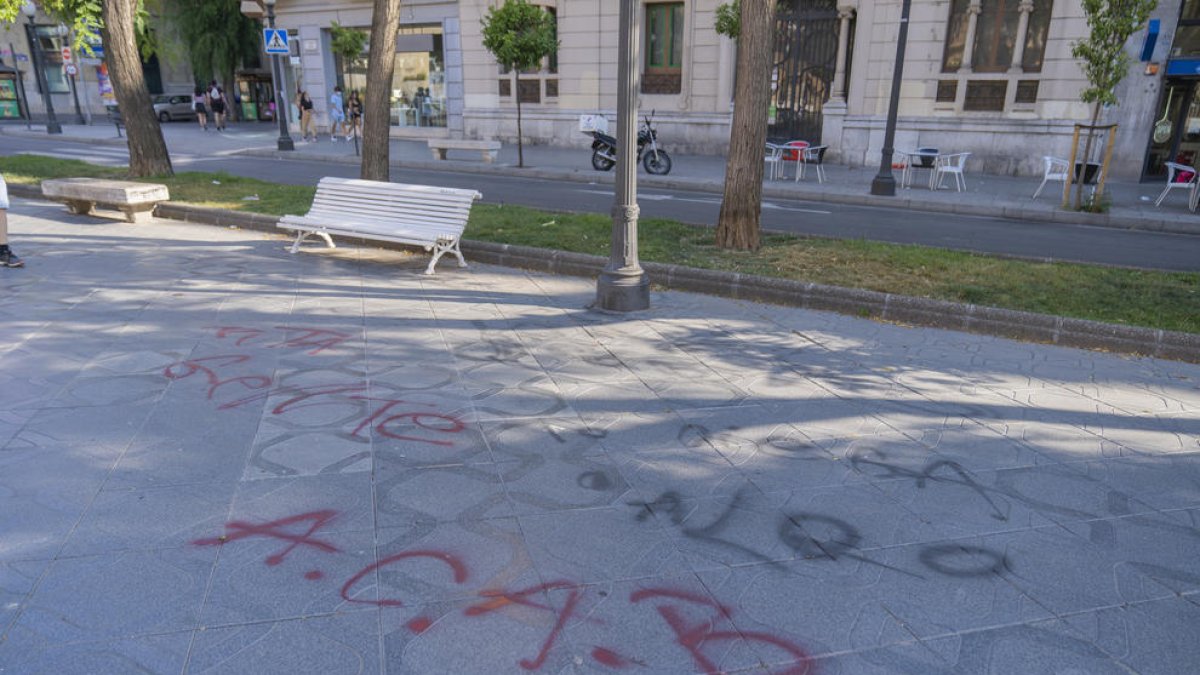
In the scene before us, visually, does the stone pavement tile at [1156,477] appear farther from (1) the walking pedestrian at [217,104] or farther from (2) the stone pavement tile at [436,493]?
(1) the walking pedestrian at [217,104]

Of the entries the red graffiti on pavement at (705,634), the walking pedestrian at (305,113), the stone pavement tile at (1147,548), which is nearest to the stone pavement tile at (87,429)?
the red graffiti on pavement at (705,634)

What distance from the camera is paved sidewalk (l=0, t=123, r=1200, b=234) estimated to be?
1408cm

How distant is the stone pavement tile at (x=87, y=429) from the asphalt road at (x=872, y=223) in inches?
353

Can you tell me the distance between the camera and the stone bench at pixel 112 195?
1054cm

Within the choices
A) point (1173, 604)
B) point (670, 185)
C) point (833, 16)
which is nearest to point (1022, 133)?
point (833, 16)

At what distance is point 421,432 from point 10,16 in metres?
13.9

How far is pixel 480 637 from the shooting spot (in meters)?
2.86

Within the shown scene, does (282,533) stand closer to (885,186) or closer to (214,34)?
(885,186)

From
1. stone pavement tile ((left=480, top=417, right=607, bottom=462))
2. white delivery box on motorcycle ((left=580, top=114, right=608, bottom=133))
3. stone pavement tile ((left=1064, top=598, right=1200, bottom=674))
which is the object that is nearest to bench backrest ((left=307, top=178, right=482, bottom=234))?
stone pavement tile ((left=480, top=417, right=607, bottom=462))

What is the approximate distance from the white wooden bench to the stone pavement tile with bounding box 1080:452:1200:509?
6260 mm

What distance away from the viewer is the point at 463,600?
3.05 metres

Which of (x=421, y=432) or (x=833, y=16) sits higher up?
(x=833, y=16)

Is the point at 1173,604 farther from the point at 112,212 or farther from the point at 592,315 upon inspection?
the point at 112,212

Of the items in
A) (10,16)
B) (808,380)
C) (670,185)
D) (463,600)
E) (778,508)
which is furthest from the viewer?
(670,185)
